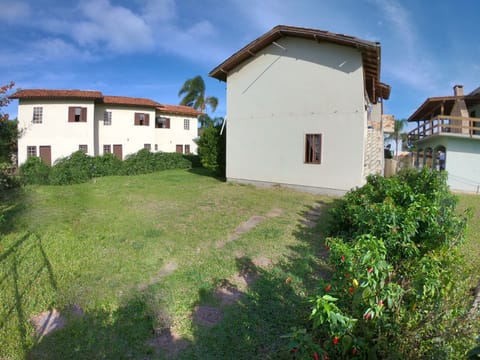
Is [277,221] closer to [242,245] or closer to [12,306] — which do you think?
[242,245]

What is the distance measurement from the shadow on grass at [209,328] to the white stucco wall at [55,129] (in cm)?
2412

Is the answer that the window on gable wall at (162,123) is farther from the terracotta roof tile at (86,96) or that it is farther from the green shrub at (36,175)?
the green shrub at (36,175)

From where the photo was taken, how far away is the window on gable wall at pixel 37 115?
22766 mm

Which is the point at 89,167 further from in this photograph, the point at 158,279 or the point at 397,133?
the point at 397,133

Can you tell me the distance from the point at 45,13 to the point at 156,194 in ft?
31.6

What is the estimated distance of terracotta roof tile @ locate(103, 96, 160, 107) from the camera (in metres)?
25.6

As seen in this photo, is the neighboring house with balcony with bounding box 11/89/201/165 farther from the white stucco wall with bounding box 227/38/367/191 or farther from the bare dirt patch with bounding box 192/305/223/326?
the bare dirt patch with bounding box 192/305/223/326

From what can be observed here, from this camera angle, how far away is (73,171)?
17188mm

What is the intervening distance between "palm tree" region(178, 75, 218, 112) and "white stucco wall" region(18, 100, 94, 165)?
15.3 m

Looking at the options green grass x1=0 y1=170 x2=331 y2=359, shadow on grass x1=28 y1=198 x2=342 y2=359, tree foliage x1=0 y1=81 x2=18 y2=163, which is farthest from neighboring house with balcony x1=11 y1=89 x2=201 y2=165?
shadow on grass x1=28 y1=198 x2=342 y2=359

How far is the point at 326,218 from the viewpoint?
860cm

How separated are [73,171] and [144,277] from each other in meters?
15.6

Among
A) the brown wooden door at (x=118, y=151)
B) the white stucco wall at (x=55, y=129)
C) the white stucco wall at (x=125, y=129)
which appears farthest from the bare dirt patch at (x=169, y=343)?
the brown wooden door at (x=118, y=151)

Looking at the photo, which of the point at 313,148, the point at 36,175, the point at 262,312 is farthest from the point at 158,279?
the point at 36,175
